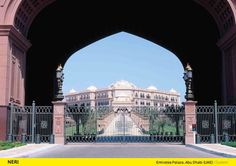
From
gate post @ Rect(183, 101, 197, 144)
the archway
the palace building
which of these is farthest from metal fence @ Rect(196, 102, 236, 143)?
the palace building

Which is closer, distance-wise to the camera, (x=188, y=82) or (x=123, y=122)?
(x=188, y=82)

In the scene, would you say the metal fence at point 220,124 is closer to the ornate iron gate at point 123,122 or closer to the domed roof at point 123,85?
the ornate iron gate at point 123,122

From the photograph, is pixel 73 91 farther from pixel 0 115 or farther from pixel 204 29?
pixel 0 115

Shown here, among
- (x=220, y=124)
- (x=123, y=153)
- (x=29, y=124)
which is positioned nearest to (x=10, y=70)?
(x=29, y=124)

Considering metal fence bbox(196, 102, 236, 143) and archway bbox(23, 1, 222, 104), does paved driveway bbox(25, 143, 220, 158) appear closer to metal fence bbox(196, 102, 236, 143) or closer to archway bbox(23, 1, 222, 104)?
metal fence bbox(196, 102, 236, 143)

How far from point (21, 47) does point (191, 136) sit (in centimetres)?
1370

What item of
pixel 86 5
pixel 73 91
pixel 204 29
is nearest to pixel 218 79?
pixel 204 29

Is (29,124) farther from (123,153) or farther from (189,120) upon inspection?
(123,153)

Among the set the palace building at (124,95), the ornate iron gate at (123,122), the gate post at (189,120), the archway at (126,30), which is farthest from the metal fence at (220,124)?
the palace building at (124,95)

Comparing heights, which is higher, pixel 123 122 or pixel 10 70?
pixel 10 70

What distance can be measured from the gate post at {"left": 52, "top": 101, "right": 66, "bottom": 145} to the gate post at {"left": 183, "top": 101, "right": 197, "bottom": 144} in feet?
27.3

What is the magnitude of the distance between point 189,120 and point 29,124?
1136 cm

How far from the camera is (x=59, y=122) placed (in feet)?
90.5

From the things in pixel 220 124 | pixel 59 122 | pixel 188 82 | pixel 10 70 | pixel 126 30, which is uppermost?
pixel 126 30
